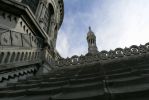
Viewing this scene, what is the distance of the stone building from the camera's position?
312cm

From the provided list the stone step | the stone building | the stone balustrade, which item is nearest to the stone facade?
the stone building

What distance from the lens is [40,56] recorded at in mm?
9367

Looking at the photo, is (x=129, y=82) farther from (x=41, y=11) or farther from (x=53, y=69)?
(x=41, y=11)

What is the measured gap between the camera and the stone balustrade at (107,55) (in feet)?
32.2

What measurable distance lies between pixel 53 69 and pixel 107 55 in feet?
8.68

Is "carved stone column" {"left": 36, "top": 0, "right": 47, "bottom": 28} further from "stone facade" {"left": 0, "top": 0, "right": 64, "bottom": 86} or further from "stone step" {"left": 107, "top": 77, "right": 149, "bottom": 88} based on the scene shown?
"stone step" {"left": 107, "top": 77, "right": 149, "bottom": 88}

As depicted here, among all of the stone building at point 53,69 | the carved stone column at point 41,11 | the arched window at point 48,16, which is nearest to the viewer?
the stone building at point 53,69

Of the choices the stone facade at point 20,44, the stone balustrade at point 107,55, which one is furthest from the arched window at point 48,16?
the stone balustrade at point 107,55

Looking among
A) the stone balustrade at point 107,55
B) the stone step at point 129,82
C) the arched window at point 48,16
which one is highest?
the arched window at point 48,16

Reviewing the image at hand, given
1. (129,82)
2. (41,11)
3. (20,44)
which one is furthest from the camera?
(41,11)

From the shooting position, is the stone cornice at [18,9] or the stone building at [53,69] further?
the stone cornice at [18,9]

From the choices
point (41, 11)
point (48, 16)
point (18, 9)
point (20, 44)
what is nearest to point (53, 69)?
point (20, 44)

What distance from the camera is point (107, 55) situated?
33.7 feet

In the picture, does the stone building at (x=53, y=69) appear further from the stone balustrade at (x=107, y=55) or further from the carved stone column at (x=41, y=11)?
the carved stone column at (x=41, y=11)
